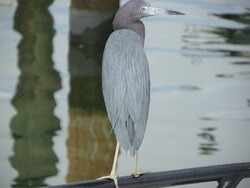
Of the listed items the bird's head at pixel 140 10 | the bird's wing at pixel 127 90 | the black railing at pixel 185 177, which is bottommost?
the black railing at pixel 185 177

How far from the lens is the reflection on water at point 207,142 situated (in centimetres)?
336

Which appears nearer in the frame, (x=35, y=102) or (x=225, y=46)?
(x=35, y=102)

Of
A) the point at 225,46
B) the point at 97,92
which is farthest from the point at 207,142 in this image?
the point at 225,46

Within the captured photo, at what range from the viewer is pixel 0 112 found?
11.6 ft

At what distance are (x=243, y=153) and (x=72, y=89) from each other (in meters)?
0.94

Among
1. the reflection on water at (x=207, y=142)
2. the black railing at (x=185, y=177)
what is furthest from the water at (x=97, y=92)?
the black railing at (x=185, y=177)

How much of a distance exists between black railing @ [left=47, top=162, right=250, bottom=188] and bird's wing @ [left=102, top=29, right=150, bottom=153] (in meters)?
0.06

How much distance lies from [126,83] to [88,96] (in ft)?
7.71

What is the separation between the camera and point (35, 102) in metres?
3.47

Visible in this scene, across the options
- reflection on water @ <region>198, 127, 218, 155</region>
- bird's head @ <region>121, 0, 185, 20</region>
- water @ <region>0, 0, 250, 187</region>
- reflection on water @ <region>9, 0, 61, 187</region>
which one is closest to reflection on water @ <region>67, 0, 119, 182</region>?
water @ <region>0, 0, 250, 187</region>

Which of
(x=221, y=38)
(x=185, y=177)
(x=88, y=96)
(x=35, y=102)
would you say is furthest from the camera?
(x=221, y=38)

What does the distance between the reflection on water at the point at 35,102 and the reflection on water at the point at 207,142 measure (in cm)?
72

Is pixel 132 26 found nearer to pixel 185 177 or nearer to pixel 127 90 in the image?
pixel 127 90

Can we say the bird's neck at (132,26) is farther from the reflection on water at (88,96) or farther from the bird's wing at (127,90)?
the reflection on water at (88,96)
